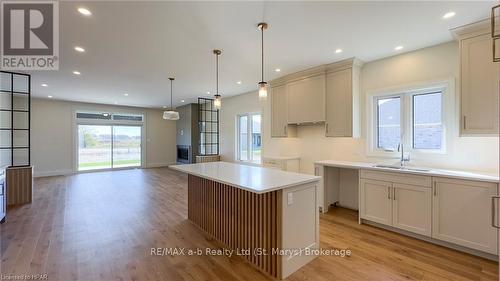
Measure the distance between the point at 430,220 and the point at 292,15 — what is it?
3.12 m

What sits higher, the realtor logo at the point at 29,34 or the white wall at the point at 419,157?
the realtor logo at the point at 29,34

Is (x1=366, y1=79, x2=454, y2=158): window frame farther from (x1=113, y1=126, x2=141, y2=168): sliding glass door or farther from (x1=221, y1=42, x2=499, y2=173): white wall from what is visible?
(x1=113, y1=126, x2=141, y2=168): sliding glass door

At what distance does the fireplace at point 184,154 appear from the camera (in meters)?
8.97

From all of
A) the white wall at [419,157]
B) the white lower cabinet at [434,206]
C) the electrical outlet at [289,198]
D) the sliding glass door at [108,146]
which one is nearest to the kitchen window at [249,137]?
the white wall at [419,157]

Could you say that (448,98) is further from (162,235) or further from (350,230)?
(162,235)

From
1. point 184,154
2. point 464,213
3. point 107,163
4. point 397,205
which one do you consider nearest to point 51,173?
point 107,163

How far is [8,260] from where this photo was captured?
2.46m

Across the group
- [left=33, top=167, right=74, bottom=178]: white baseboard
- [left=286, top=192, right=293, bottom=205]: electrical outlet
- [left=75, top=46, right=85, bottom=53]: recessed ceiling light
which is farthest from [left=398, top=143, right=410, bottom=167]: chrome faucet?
[left=33, top=167, right=74, bottom=178]: white baseboard

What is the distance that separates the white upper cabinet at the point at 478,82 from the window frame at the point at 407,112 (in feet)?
1.38

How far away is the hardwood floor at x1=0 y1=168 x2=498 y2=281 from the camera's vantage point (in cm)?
226

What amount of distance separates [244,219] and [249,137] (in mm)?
4381

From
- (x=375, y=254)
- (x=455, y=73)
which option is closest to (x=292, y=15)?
(x=455, y=73)

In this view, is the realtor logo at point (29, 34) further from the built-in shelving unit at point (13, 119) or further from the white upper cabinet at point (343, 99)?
the white upper cabinet at point (343, 99)

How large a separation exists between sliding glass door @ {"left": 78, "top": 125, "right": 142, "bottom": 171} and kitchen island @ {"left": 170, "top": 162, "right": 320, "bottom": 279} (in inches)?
303
